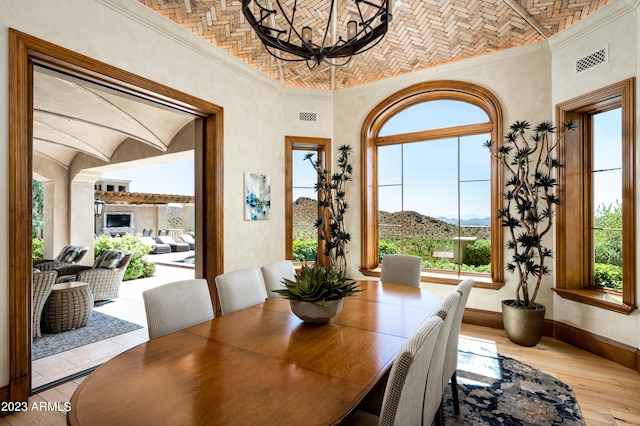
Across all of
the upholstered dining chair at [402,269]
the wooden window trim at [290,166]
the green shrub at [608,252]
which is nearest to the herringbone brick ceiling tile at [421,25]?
the wooden window trim at [290,166]

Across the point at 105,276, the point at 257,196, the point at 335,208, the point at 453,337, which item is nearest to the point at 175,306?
the point at 453,337

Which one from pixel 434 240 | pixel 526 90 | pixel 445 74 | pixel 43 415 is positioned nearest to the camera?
pixel 43 415

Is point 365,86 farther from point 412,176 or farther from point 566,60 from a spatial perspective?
point 566,60

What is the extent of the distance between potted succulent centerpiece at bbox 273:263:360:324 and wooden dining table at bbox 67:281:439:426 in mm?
80

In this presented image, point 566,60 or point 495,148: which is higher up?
point 566,60

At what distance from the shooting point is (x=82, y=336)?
3.70 meters

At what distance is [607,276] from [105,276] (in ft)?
22.5

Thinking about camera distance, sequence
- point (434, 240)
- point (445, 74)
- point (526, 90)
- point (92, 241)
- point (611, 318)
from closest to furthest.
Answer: point (611, 318) → point (526, 90) → point (445, 74) → point (434, 240) → point (92, 241)

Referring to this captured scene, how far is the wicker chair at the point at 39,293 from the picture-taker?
3.48m

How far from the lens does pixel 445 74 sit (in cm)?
433

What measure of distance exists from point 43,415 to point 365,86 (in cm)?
500

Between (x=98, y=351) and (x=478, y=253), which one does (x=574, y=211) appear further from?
(x=98, y=351)

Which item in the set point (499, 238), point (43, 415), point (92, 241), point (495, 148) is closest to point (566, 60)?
point (495, 148)

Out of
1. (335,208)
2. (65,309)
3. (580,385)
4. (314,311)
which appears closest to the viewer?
(314,311)
